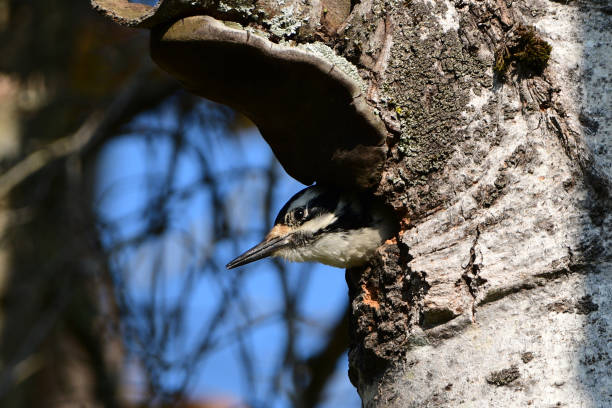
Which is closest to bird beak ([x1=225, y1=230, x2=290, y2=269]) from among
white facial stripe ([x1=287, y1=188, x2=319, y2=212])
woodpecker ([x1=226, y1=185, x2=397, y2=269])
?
woodpecker ([x1=226, y1=185, x2=397, y2=269])

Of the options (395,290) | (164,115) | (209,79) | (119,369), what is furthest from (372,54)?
(119,369)

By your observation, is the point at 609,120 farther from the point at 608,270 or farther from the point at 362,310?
the point at 362,310

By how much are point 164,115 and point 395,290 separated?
320 cm

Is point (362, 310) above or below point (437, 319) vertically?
below

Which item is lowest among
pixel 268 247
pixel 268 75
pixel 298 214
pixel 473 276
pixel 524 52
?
pixel 268 247

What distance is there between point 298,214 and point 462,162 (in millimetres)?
1024

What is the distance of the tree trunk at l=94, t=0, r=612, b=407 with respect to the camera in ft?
5.81

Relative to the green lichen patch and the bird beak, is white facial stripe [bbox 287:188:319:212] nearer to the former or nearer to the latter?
the bird beak

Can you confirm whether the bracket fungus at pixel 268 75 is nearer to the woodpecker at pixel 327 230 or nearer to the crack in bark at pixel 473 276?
the woodpecker at pixel 327 230

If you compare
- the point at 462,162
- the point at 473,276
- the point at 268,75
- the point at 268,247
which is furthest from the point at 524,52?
the point at 268,247

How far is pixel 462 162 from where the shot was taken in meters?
2.04

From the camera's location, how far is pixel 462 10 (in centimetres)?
213

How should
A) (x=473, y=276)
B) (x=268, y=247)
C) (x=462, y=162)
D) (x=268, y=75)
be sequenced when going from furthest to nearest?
(x=268, y=247), (x=268, y=75), (x=462, y=162), (x=473, y=276)

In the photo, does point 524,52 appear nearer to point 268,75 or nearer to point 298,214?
point 268,75
